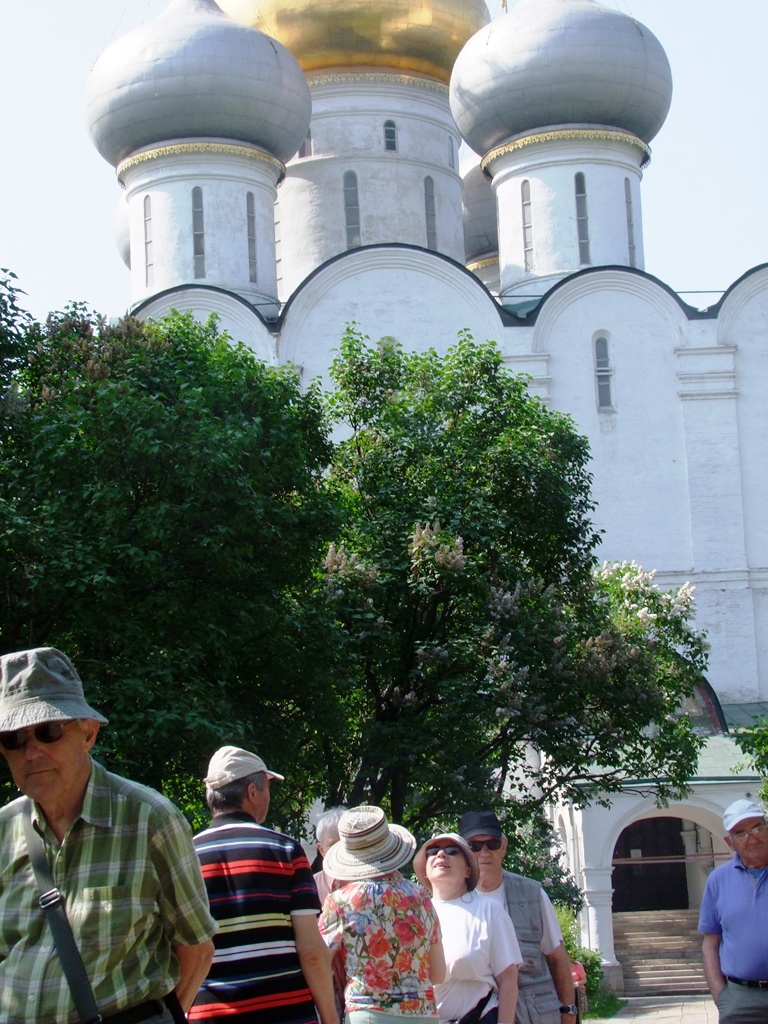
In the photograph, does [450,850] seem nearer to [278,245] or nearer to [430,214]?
[278,245]

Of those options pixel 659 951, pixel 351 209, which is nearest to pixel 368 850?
pixel 659 951

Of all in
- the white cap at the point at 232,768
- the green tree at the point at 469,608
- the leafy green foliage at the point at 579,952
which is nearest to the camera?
the white cap at the point at 232,768

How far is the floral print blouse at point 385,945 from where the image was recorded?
5062 millimetres

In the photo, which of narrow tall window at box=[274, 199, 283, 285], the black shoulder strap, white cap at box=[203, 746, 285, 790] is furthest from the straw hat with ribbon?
narrow tall window at box=[274, 199, 283, 285]

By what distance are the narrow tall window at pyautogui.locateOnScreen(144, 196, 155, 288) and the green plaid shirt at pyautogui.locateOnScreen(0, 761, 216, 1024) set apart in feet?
73.3

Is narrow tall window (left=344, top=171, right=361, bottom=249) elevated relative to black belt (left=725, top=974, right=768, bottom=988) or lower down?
elevated

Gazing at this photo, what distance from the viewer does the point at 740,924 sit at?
5648 mm

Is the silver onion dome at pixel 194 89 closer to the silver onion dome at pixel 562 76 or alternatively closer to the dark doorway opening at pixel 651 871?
the silver onion dome at pixel 562 76

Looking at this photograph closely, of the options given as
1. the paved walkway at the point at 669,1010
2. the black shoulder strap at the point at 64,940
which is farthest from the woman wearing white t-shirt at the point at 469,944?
the paved walkway at the point at 669,1010

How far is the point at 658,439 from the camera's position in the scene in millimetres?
24141

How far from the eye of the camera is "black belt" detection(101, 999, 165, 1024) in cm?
337

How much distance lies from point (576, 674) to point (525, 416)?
2.62 m

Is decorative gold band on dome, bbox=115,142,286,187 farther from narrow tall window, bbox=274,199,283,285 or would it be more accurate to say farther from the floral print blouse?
the floral print blouse

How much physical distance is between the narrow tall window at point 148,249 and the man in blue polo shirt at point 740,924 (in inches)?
806
